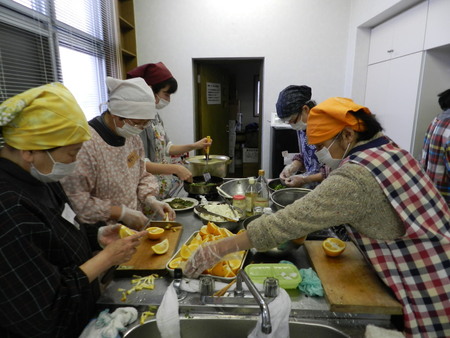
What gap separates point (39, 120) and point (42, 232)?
0.33 metres

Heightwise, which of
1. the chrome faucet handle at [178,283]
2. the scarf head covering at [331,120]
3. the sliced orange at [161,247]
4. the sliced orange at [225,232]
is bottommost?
the chrome faucet handle at [178,283]

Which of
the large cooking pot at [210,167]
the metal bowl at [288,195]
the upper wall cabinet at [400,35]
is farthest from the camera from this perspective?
the upper wall cabinet at [400,35]

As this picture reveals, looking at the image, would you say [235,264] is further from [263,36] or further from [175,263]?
[263,36]

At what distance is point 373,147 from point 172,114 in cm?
369

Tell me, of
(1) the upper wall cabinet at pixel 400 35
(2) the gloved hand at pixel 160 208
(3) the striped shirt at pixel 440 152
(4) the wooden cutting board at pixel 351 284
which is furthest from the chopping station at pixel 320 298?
(1) the upper wall cabinet at pixel 400 35

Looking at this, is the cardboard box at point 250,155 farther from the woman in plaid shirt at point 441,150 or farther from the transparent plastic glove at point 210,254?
the transparent plastic glove at point 210,254

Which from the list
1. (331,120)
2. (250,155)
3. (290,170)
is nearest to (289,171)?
(290,170)

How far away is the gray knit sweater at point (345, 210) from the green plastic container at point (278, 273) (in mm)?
167

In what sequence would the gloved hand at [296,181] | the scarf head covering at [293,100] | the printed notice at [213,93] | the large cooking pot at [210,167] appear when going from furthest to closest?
1. the printed notice at [213,93]
2. the large cooking pot at [210,167]
3. the gloved hand at [296,181]
4. the scarf head covering at [293,100]

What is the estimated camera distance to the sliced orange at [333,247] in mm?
1289

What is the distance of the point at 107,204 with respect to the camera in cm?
147

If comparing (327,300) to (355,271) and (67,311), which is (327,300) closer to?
(355,271)

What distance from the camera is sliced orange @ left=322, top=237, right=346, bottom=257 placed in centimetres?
129

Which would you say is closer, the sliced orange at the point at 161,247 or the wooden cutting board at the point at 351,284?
the wooden cutting board at the point at 351,284
